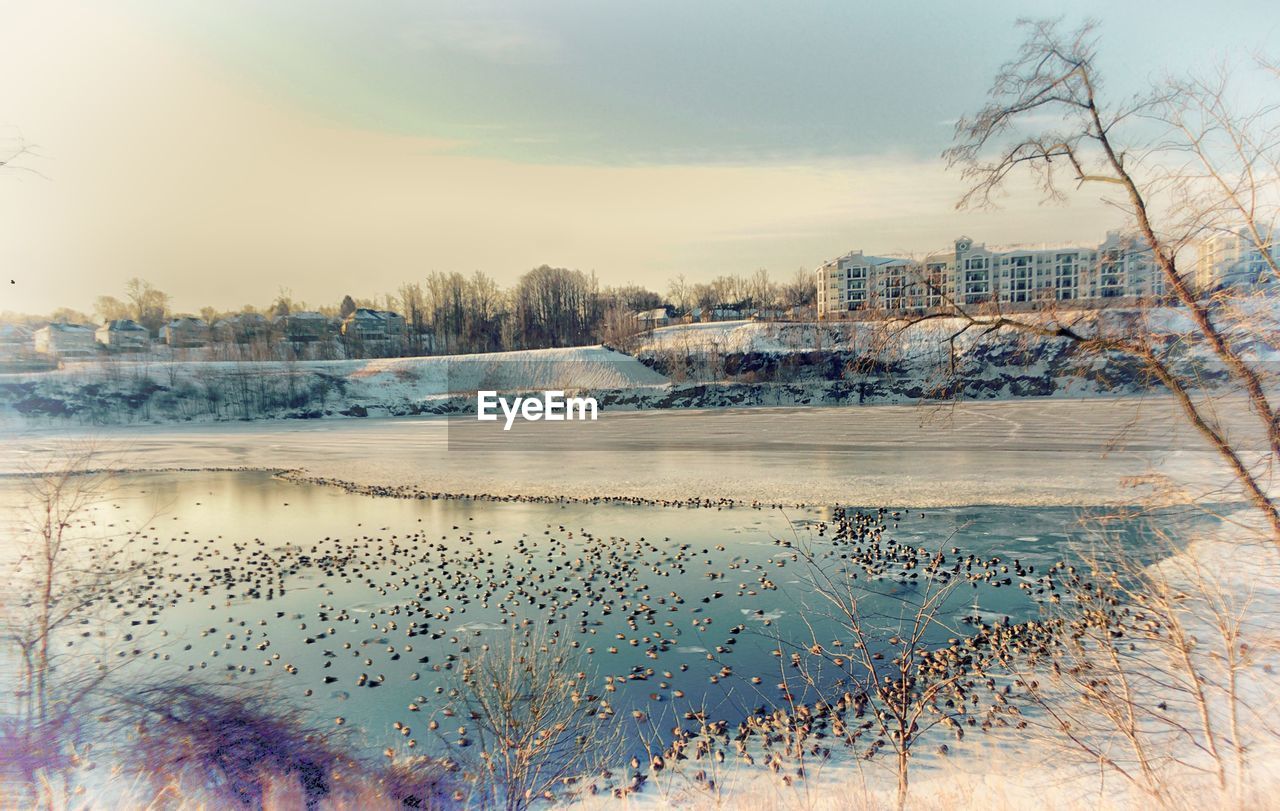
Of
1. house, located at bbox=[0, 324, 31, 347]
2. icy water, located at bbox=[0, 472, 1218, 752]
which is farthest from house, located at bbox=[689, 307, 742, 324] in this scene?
icy water, located at bbox=[0, 472, 1218, 752]

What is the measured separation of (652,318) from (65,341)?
72859mm

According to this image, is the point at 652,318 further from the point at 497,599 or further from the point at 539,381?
the point at 497,599

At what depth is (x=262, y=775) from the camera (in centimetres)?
851

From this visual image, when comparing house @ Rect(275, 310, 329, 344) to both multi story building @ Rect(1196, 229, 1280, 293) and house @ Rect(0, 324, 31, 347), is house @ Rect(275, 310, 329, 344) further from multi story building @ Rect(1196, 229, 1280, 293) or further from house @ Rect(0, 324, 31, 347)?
multi story building @ Rect(1196, 229, 1280, 293)

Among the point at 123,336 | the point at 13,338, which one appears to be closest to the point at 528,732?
the point at 13,338

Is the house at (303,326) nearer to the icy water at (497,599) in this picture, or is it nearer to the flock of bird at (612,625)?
the icy water at (497,599)

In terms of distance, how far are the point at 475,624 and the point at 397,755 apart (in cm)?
397

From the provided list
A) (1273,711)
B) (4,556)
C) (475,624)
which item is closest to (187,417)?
(4,556)

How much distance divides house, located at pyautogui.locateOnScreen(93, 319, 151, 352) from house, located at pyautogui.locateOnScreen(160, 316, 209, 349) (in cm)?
293

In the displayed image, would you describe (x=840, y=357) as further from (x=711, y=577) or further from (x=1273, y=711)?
(x=1273, y=711)

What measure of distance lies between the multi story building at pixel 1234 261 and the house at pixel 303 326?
111 metres

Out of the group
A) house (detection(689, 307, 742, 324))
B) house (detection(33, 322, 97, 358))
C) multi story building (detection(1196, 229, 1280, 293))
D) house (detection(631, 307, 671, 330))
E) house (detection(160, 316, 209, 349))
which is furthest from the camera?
house (detection(160, 316, 209, 349))

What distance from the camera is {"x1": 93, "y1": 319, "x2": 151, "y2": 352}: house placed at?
9794cm

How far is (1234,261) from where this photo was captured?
8289 millimetres
